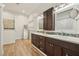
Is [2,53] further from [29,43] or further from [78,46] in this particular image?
[78,46]

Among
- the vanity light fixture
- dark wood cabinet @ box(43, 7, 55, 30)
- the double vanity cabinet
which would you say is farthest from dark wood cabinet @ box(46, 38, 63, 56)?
the vanity light fixture

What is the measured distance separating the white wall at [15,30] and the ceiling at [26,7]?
0.08 m

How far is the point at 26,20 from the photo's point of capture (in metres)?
1.97

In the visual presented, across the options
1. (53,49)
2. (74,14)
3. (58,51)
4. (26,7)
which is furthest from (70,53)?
(26,7)

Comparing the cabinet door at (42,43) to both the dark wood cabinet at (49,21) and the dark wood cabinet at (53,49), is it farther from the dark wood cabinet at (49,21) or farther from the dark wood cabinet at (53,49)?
the dark wood cabinet at (49,21)

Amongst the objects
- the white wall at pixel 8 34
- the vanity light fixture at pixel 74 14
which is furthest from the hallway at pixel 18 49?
the vanity light fixture at pixel 74 14

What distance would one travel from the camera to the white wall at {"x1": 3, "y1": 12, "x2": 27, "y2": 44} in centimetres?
194

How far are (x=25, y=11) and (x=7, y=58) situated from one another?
773mm

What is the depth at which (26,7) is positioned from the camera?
192cm

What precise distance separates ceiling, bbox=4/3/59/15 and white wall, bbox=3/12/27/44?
0.26ft

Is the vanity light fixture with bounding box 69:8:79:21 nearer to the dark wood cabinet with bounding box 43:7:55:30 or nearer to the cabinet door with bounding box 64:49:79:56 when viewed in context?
the dark wood cabinet with bounding box 43:7:55:30

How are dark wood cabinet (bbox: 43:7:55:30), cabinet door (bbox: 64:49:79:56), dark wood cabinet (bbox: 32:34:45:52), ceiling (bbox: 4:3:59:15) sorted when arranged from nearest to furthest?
cabinet door (bbox: 64:49:79:56), ceiling (bbox: 4:3:59:15), dark wood cabinet (bbox: 43:7:55:30), dark wood cabinet (bbox: 32:34:45:52)

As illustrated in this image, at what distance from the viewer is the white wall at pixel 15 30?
76.4 inches

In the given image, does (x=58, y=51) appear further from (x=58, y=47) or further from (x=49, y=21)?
(x=49, y=21)
